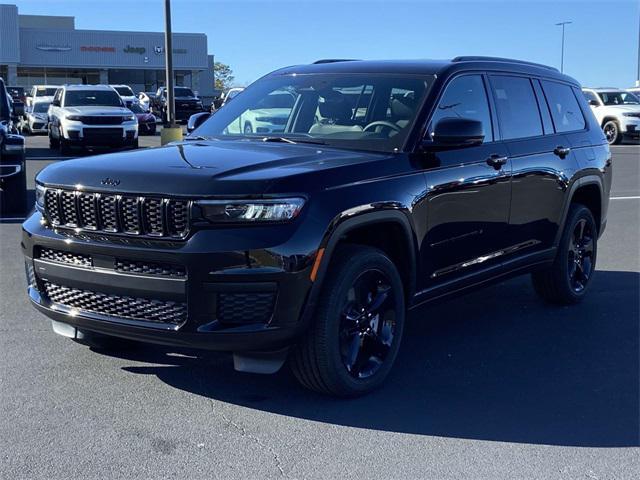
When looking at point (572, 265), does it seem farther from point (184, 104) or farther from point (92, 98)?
point (184, 104)

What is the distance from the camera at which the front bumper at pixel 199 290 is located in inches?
149

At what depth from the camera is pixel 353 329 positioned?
14.3ft

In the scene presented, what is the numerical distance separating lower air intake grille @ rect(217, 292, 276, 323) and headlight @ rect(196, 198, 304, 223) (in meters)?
0.36

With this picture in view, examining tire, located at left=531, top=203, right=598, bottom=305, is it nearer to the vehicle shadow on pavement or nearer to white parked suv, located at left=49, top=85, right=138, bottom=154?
the vehicle shadow on pavement

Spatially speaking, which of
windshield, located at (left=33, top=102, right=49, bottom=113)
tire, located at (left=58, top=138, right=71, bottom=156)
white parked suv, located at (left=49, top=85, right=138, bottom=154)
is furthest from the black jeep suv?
windshield, located at (left=33, top=102, right=49, bottom=113)

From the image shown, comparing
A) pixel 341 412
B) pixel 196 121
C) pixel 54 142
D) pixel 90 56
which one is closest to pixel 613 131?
pixel 54 142

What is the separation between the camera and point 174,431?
3912 mm

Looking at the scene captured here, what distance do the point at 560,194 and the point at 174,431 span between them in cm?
364

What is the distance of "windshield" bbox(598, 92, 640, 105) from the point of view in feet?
92.4

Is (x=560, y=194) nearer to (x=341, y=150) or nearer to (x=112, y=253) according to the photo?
(x=341, y=150)

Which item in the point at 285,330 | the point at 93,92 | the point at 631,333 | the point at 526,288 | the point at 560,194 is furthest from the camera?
the point at 93,92

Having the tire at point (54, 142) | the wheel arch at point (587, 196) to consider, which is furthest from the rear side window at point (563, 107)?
the tire at point (54, 142)

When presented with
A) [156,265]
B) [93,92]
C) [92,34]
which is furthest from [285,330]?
[92,34]

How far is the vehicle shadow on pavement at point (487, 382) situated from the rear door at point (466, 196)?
59 cm
